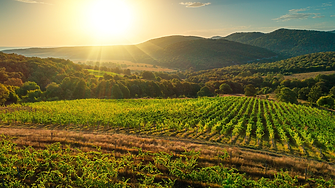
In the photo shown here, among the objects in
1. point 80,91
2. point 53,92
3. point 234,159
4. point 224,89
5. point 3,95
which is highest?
point 234,159

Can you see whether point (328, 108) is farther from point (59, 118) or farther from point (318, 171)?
point (59, 118)

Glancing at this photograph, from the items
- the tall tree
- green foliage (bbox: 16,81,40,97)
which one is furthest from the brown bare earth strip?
green foliage (bbox: 16,81,40,97)

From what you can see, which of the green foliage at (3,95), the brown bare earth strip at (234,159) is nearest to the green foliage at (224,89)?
the brown bare earth strip at (234,159)

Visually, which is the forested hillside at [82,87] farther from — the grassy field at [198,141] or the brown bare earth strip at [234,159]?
the brown bare earth strip at [234,159]

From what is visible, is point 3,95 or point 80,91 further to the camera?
point 80,91

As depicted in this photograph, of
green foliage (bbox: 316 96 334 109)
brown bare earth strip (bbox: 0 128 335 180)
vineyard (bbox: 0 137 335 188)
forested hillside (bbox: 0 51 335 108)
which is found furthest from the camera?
forested hillside (bbox: 0 51 335 108)

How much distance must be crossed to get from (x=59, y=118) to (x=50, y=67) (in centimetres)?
6328

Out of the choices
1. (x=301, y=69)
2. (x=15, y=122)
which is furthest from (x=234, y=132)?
(x=301, y=69)

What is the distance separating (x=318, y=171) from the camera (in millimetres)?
12156

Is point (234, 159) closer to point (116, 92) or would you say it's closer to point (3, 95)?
point (116, 92)

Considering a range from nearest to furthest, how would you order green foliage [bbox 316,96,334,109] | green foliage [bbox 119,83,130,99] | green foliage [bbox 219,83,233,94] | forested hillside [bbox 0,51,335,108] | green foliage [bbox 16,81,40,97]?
green foliage [bbox 316,96,334,109] < green foliage [bbox 16,81,40,97] < forested hillside [bbox 0,51,335,108] < green foliage [bbox 119,83,130,99] < green foliage [bbox 219,83,233,94]

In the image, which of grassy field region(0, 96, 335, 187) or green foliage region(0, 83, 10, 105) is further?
green foliage region(0, 83, 10, 105)

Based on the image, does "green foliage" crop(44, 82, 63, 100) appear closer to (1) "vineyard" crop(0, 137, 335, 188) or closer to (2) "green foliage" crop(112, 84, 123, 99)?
(2) "green foliage" crop(112, 84, 123, 99)

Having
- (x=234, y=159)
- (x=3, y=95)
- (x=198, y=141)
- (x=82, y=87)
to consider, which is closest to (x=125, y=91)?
(x=82, y=87)
